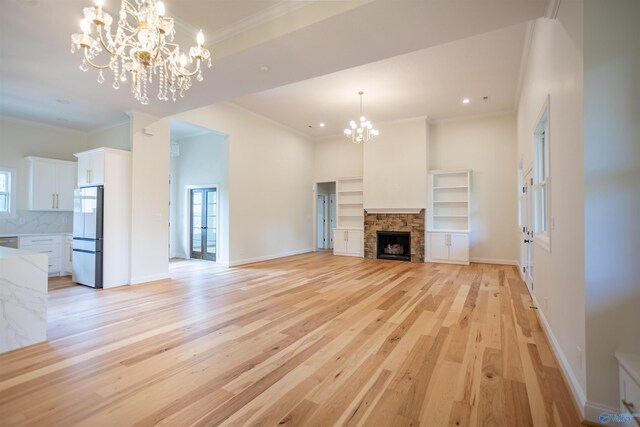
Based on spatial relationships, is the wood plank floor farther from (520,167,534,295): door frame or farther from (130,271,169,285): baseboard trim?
(130,271,169,285): baseboard trim

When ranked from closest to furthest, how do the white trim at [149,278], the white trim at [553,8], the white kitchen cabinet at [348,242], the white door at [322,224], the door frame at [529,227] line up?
the white trim at [553,8] → the door frame at [529,227] → the white trim at [149,278] → the white kitchen cabinet at [348,242] → the white door at [322,224]

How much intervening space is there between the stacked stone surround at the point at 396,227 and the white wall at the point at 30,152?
7408 millimetres

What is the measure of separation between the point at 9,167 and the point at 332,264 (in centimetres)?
703

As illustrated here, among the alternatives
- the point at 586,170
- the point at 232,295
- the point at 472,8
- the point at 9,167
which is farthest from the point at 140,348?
the point at 9,167

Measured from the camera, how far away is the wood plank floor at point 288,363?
72.9 inches

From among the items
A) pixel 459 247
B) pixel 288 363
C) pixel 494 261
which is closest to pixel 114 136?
pixel 288 363

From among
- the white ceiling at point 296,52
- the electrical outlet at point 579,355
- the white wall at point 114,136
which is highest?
the white ceiling at point 296,52

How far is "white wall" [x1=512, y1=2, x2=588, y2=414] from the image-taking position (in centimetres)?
188

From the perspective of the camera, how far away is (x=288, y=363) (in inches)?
96.9

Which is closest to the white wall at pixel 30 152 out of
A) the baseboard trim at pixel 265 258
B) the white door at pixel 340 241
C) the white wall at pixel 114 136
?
the white wall at pixel 114 136

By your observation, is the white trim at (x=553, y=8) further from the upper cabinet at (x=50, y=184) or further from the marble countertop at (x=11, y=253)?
the upper cabinet at (x=50, y=184)

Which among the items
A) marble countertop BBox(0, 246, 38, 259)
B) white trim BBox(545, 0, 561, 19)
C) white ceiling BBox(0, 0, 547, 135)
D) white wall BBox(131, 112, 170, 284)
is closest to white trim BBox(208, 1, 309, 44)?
white ceiling BBox(0, 0, 547, 135)

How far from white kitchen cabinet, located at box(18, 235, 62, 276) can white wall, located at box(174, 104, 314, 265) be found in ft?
11.2

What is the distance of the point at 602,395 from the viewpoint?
174cm
